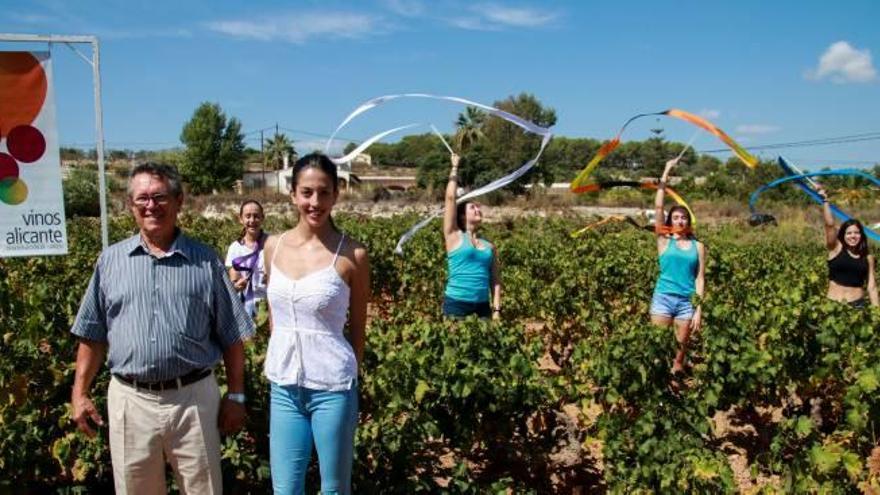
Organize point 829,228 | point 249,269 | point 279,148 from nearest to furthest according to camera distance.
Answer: point 249,269 → point 829,228 → point 279,148

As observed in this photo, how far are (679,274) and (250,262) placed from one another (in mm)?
3141

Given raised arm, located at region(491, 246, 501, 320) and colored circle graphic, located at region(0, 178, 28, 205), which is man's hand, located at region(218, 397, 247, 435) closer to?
raised arm, located at region(491, 246, 501, 320)

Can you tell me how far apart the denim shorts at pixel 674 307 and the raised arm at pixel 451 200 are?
5.90 ft

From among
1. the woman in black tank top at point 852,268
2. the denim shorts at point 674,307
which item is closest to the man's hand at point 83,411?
the denim shorts at point 674,307

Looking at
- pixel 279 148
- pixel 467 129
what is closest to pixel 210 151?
pixel 279 148

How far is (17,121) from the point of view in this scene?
482 centimetres

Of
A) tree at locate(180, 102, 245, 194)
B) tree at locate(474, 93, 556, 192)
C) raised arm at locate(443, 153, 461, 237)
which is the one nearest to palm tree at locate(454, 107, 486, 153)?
raised arm at locate(443, 153, 461, 237)

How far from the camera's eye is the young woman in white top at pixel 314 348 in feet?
8.93

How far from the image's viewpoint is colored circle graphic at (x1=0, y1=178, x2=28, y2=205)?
481 centimetres

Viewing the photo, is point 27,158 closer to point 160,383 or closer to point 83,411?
point 83,411

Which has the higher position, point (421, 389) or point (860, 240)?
point (860, 240)

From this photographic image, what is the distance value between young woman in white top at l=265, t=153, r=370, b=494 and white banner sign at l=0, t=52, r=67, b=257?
2.82m

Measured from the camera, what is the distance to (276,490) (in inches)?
109

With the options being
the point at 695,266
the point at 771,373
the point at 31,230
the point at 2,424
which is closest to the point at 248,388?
the point at 2,424
